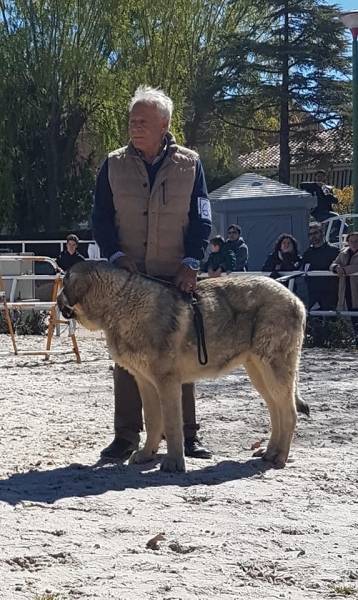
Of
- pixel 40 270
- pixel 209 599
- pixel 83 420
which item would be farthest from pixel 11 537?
pixel 40 270

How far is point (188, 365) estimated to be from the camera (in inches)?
262

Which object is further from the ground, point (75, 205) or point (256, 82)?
point (256, 82)

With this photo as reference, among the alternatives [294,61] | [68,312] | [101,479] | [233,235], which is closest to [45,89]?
[294,61]

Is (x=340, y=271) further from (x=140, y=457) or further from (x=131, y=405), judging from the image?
(x=140, y=457)

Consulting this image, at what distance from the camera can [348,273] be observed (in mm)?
14883

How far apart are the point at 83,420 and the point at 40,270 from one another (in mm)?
17767

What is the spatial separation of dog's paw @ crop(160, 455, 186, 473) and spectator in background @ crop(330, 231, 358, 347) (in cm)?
879

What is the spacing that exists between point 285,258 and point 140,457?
9.89 meters

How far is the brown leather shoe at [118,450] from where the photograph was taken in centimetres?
690

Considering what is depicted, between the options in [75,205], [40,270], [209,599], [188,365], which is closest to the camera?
[209,599]

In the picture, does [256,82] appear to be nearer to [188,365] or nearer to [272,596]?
[188,365]

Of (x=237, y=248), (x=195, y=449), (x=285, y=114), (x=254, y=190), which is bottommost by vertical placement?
(x=195, y=449)

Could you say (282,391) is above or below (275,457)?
above

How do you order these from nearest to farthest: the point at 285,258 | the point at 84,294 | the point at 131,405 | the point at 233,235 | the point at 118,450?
1. the point at 84,294
2. the point at 118,450
3. the point at 131,405
4. the point at 285,258
5. the point at 233,235
